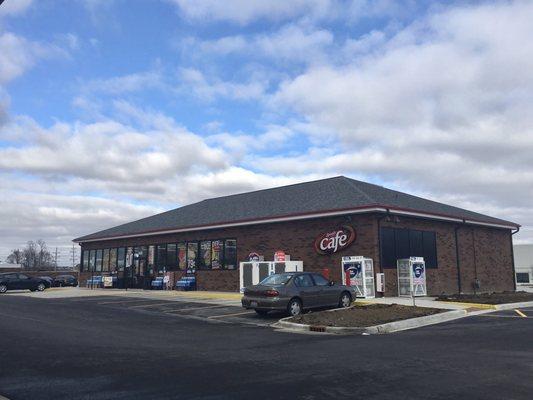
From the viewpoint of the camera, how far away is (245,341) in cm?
1216

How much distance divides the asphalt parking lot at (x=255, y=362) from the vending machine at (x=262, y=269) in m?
9.81

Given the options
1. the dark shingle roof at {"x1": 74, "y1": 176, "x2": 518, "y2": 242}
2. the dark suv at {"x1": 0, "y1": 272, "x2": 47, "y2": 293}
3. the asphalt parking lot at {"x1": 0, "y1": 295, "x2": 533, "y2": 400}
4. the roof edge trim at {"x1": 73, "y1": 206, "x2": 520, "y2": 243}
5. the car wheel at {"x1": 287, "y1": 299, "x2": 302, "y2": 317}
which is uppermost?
the dark shingle roof at {"x1": 74, "y1": 176, "x2": 518, "y2": 242}

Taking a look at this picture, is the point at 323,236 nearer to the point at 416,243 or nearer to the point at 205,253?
the point at 416,243

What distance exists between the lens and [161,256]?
34875 mm

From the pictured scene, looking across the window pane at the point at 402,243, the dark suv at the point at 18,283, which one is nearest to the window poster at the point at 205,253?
the window pane at the point at 402,243

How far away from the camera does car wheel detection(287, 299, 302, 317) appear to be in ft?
55.2

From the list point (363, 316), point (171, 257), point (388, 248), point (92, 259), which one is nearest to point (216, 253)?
point (171, 257)

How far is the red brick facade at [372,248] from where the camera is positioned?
2448cm

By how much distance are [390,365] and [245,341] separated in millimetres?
4254

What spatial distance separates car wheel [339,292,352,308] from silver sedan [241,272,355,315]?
51 mm

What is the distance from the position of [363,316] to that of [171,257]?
20.5m

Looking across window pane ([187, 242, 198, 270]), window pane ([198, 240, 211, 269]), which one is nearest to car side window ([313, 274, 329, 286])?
window pane ([198, 240, 211, 269])

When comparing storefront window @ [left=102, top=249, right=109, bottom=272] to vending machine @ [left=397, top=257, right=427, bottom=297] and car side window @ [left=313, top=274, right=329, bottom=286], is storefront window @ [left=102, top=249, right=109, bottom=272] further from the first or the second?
car side window @ [left=313, top=274, right=329, bottom=286]

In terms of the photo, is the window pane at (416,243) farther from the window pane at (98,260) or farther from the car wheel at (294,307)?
the window pane at (98,260)
